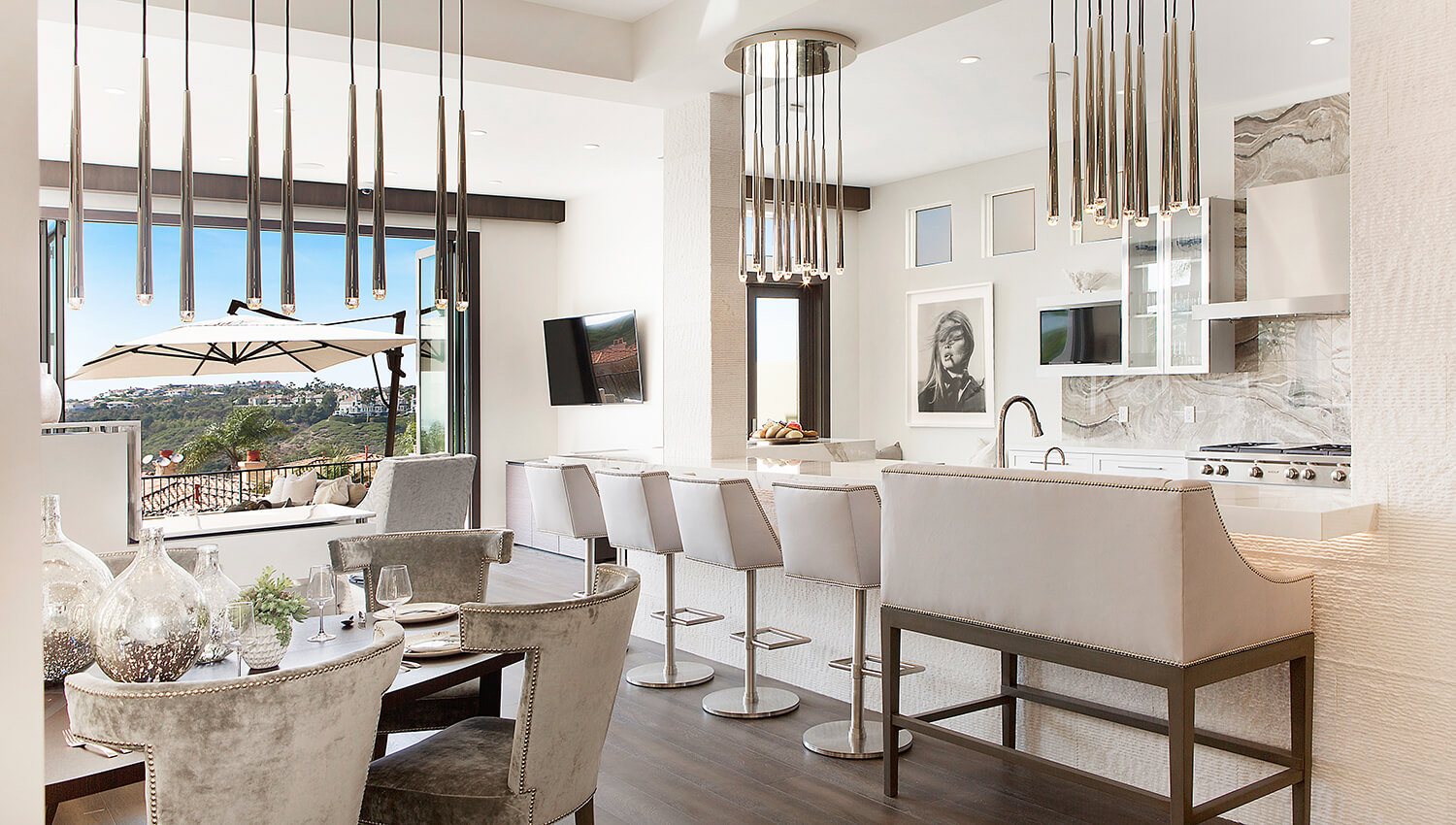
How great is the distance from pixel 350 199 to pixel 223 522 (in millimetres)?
4158

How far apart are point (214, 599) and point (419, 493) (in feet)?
13.6

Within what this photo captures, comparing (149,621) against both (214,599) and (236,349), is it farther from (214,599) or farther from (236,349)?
(236,349)

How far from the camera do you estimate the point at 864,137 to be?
7.05 m

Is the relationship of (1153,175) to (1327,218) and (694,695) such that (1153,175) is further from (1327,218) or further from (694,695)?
(694,695)

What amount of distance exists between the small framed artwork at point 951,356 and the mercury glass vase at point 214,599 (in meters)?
6.39

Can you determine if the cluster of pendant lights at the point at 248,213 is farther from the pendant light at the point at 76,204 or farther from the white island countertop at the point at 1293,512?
the white island countertop at the point at 1293,512

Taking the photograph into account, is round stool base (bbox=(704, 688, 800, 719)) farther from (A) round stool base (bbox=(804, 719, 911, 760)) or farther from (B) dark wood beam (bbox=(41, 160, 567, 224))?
(B) dark wood beam (bbox=(41, 160, 567, 224))

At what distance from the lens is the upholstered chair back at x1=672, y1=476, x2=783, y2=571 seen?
3.92m

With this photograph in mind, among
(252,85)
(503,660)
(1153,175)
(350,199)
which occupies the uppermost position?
(1153,175)

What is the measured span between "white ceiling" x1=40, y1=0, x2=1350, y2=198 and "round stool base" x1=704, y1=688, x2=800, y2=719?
2.77 meters

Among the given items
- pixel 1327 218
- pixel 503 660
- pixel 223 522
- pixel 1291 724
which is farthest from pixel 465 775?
pixel 1327 218

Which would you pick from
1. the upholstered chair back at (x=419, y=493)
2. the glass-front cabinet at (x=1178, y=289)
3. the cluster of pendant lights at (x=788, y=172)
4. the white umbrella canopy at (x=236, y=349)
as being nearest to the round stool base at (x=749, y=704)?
the cluster of pendant lights at (x=788, y=172)

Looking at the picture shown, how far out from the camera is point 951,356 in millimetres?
8172

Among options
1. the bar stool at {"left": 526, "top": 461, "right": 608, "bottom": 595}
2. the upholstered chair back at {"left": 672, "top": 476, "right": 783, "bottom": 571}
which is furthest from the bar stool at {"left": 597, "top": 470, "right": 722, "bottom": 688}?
the upholstered chair back at {"left": 672, "top": 476, "right": 783, "bottom": 571}
